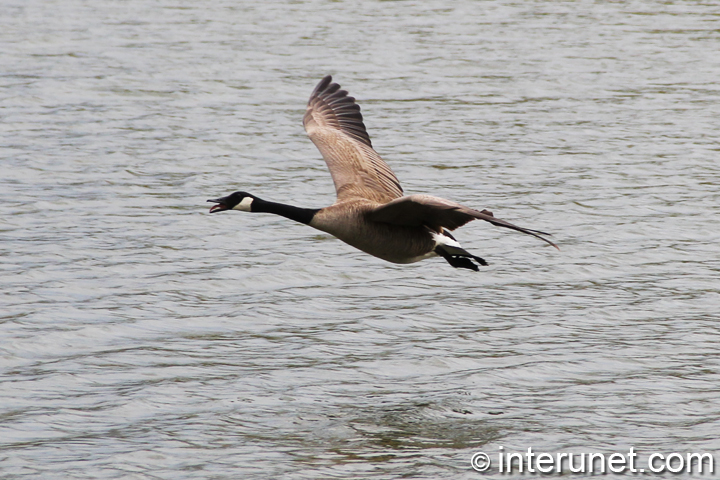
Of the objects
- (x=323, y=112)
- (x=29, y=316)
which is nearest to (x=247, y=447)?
(x=29, y=316)

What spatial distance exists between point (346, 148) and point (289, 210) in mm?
1587

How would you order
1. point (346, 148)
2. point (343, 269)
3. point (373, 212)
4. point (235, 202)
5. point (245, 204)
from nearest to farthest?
point (373, 212) < point (235, 202) < point (245, 204) < point (346, 148) < point (343, 269)

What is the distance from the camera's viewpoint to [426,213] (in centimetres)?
941

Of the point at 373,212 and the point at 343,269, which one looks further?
the point at 343,269

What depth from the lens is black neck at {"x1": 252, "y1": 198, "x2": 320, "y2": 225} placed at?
9.93 metres

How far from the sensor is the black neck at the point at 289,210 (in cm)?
993

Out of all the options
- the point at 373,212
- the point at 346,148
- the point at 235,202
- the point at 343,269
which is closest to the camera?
the point at 373,212

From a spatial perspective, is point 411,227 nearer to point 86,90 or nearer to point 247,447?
point 247,447

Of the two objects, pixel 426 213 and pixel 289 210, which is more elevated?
pixel 426 213

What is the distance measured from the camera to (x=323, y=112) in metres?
12.3

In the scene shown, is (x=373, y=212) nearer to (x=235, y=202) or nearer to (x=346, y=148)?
(x=235, y=202)

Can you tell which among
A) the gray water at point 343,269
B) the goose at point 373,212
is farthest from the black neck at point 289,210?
the gray water at point 343,269

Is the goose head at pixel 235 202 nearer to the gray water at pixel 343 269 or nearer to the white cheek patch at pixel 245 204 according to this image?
the white cheek patch at pixel 245 204

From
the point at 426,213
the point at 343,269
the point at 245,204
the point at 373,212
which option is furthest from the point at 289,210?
the point at 343,269
